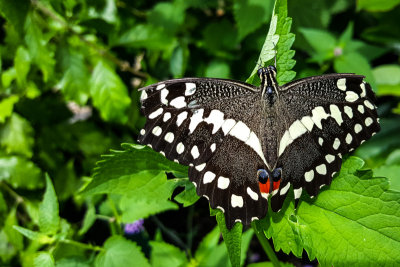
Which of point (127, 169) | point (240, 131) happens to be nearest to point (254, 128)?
point (240, 131)

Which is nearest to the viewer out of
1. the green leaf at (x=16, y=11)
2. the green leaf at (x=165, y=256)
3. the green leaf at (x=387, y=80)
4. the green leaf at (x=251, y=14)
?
the green leaf at (x=16, y=11)

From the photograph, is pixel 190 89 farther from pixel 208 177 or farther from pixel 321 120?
pixel 321 120

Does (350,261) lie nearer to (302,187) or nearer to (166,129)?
(302,187)

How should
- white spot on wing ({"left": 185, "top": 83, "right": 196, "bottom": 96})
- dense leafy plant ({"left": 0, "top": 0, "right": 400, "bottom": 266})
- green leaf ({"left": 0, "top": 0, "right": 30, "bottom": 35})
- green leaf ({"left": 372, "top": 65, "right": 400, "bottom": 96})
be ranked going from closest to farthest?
white spot on wing ({"left": 185, "top": 83, "right": 196, "bottom": 96}), dense leafy plant ({"left": 0, "top": 0, "right": 400, "bottom": 266}), green leaf ({"left": 0, "top": 0, "right": 30, "bottom": 35}), green leaf ({"left": 372, "top": 65, "right": 400, "bottom": 96})

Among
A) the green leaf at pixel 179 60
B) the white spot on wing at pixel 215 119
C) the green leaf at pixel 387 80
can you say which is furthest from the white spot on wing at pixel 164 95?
the green leaf at pixel 387 80

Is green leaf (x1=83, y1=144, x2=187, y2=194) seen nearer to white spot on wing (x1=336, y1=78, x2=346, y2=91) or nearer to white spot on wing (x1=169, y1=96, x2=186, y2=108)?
white spot on wing (x1=169, y1=96, x2=186, y2=108)

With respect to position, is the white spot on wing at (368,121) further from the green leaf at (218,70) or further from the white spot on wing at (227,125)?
the green leaf at (218,70)

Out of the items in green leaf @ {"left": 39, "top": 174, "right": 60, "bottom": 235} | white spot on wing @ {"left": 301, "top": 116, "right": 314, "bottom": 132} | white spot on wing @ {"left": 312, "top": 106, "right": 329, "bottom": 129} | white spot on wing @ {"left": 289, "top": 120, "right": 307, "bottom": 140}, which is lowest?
green leaf @ {"left": 39, "top": 174, "right": 60, "bottom": 235}

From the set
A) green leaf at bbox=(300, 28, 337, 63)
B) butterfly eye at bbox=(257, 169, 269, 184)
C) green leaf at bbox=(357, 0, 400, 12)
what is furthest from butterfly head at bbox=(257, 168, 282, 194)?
green leaf at bbox=(357, 0, 400, 12)
